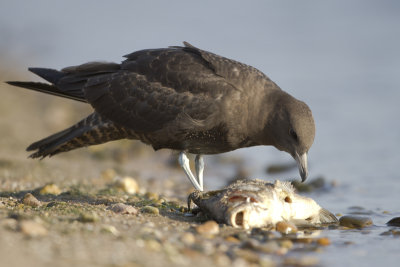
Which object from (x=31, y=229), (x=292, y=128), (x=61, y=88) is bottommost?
(x=31, y=229)

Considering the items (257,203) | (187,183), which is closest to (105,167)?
(187,183)

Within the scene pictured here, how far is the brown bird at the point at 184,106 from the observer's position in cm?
641

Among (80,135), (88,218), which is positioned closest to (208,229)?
(88,218)

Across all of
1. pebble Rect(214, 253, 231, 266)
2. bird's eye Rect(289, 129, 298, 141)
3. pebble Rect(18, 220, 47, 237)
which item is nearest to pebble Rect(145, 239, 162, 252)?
pebble Rect(214, 253, 231, 266)

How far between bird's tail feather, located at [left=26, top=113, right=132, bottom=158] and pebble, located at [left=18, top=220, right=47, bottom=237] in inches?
104

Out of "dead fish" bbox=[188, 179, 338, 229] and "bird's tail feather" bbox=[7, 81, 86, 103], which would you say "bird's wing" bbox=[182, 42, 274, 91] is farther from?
"bird's tail feather" bbox=[7, 81, 86, 103]

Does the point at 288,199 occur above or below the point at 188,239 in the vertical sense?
above

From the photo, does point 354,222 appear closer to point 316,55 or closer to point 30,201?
point 30,201

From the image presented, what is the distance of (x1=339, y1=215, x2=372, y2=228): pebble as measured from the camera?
5.98 m

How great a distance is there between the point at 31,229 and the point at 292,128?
3152 millimetres

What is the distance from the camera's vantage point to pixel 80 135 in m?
6.90

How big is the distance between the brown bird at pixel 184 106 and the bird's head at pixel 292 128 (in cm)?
1

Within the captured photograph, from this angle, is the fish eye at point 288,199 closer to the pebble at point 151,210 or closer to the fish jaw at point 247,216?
the fish jaw at point 247,216

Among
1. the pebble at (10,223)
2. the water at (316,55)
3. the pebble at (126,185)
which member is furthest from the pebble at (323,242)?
the pebble at (126,185)
